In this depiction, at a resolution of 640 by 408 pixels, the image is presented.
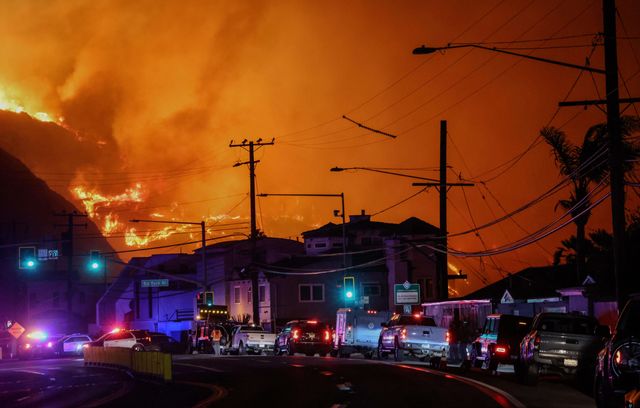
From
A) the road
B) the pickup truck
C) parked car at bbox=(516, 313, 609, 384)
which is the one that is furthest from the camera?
the pickup truck

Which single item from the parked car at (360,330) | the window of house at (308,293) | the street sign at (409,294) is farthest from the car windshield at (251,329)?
the window of house at (308,293)

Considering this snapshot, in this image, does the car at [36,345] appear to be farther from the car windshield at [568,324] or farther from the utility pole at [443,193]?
the car windshield at [568,324]

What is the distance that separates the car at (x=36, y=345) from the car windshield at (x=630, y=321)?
55795 mm

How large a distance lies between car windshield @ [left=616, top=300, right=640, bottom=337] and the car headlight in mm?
→ 337

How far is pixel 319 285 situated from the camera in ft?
250

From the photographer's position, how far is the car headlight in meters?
13.3

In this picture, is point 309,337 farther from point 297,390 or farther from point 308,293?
point 297,390

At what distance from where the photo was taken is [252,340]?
55719mm

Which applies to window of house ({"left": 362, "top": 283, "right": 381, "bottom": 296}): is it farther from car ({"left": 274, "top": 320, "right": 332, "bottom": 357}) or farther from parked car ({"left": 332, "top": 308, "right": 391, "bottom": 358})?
parked car ({"left": 332, "top": 308, "right": 391, "bottom": 358})

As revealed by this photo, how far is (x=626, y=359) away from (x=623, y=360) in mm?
65

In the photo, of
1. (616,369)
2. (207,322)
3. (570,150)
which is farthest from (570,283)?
(616,369)

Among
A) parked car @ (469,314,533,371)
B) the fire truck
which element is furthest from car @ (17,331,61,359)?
parked car @ (469,314,533,371)

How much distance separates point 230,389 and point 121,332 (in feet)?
94.2

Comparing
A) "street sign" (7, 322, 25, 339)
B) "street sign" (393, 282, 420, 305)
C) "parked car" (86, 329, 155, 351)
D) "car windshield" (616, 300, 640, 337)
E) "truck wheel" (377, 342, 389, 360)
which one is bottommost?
"truck wheel" (377, 342, 389, 360)
